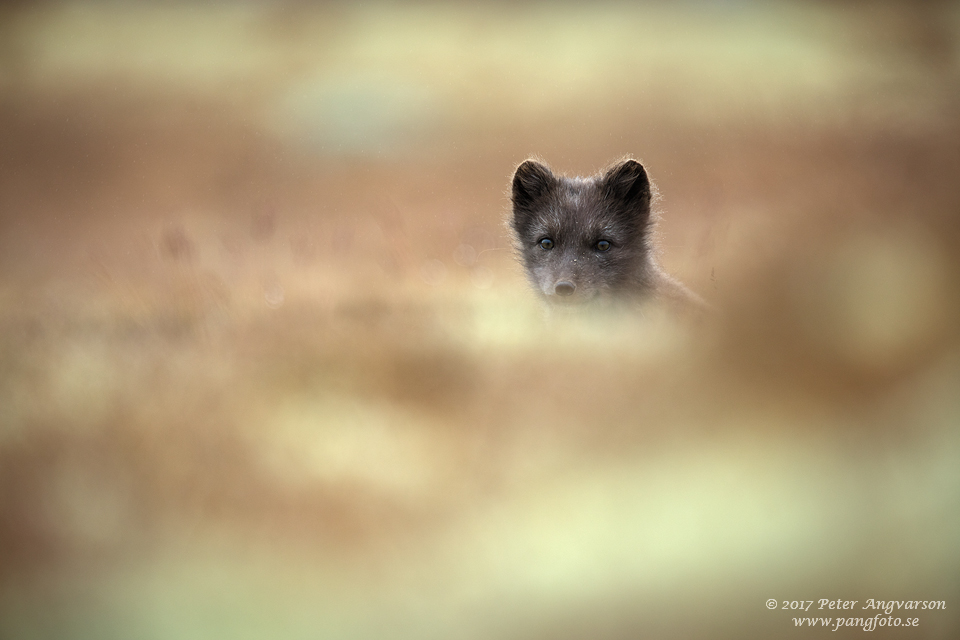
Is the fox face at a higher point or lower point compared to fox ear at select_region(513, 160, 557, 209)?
lower

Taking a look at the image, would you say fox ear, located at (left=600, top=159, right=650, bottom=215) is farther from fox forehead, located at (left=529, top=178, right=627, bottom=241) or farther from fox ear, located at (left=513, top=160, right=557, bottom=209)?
fox ear, located at (left=513, top=160, right=557, bottom=209)

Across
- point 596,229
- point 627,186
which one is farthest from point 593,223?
point 627,186

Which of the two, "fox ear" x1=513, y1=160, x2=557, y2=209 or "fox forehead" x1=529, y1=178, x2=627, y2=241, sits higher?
"fox ear" x1=513, y1=160, x2=557, y2=209

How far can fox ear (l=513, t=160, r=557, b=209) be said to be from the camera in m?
1.65

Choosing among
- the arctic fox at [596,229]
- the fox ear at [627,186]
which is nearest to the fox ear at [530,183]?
the arctic fox at [596,229]

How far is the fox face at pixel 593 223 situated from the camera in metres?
1.59

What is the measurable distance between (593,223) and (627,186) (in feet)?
0.39

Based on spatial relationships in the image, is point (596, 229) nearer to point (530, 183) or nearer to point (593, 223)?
point (593, 223)

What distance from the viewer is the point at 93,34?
1.46 metres

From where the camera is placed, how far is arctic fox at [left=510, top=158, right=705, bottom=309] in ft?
5.14

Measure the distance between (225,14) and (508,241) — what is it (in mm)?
800

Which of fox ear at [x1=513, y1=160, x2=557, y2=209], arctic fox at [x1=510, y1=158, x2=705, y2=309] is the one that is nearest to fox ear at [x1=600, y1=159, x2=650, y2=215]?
arctic fox at [x1=510, y1=158, x2=705, y2=309]

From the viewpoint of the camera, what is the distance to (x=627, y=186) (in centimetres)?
163

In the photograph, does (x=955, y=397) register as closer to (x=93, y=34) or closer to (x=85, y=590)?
(x=85, y=590)
